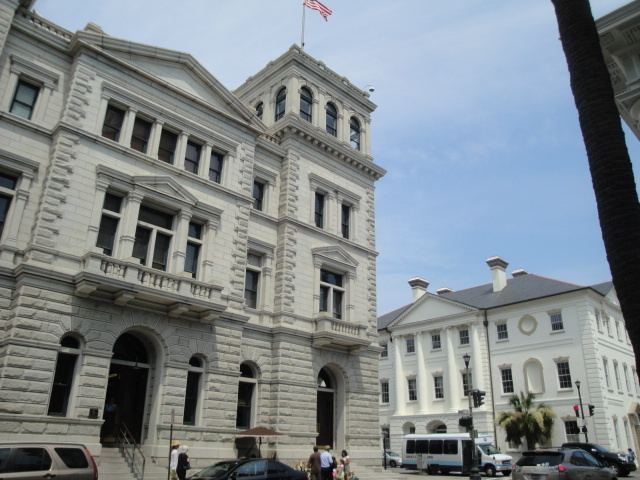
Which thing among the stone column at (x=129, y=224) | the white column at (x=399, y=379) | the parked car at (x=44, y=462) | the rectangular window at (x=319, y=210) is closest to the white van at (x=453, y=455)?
the white column at (x=399, y=379)

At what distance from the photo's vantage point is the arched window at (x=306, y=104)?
3328 cm

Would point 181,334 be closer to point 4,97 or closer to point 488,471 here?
point 4,97

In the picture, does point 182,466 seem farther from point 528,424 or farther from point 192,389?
point 528,424

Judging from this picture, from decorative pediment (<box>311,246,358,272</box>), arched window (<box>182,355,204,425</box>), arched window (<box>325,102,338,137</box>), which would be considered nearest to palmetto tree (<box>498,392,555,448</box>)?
decorative pediment (<box>311,246,358,272</box>)

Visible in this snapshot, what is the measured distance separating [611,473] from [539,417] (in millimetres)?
25171

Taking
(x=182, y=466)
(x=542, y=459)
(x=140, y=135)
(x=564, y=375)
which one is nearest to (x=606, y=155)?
(x=542, y=459)

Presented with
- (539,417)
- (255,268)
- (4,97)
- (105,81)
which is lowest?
(539,417)

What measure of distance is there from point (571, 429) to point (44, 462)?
42117 mm

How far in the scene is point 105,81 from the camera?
938 inches

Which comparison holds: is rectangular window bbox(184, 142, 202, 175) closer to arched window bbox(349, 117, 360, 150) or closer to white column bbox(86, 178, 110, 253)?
white column bbox(86, 178, 110, 253)

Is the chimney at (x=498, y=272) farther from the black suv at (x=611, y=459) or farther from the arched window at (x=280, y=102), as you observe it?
the arched window at (x=280, y=102)

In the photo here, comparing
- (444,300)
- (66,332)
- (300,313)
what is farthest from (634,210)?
(444,300)

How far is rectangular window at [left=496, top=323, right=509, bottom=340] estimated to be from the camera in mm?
50812

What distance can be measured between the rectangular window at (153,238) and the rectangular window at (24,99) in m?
5.82
